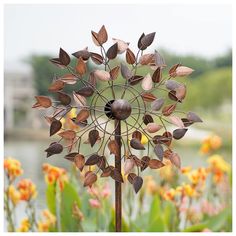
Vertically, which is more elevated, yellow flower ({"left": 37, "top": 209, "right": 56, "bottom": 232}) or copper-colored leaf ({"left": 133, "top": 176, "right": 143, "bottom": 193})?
copper-colored leaf ({"left": 133, "top": 176, "right": 143, "bottom": 193})

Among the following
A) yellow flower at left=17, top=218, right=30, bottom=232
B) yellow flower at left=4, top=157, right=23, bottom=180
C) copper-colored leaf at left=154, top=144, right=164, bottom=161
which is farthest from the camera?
yellow flower at left=17, top=218, right=30, bottom=232

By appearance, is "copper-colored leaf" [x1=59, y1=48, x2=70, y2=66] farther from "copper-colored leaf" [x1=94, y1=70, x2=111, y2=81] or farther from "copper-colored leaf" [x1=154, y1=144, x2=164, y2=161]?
"copper-colored leaf" [x1=154, y1=144, x2=164, y2=161]

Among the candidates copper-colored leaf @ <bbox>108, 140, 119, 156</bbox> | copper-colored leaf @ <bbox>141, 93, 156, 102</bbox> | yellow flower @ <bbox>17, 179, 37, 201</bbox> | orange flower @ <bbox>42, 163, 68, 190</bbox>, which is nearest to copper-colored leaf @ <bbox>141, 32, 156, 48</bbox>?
copper-colored leaf @ <bbox>141, 93, 156, 102</bbox>

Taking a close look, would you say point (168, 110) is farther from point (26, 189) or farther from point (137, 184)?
point (26, 189)

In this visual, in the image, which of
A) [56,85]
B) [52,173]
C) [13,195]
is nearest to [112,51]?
[56,85]

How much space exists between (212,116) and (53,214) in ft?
4.07

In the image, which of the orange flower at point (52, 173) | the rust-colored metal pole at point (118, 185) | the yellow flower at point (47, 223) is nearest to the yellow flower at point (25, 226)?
the yellow flower at point (47, 223)

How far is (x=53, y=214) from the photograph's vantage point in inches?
78.8

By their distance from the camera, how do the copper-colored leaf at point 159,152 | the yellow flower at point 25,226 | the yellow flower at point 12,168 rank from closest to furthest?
the copper-colored leaf at point 159,152 → the yellow flower at point 12,168 → the yellow flower at point 25,226

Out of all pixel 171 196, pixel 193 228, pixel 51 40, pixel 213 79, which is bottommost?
pixel 193 228

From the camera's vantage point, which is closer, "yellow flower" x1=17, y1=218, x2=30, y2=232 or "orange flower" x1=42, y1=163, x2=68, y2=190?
"orange flower" x1=42, y1=163, x2=68, y2=190

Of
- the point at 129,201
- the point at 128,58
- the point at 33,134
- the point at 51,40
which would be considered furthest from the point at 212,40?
the point at 128,58

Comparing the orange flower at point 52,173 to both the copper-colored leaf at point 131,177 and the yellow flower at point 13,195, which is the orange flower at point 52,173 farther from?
the copper-colored leaf at point 131,177

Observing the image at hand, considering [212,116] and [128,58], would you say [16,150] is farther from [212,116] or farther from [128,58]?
[128,58]
